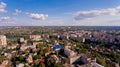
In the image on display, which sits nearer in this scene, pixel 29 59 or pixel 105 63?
pixel 105 63

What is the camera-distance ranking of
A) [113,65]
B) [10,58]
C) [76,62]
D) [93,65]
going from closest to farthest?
[93,65], [113,65], [76,62], [10,58]

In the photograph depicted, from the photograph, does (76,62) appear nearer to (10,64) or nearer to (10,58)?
(10,64)

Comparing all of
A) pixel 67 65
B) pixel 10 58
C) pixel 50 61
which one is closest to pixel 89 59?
pixel 67 65

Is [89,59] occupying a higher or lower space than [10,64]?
higher

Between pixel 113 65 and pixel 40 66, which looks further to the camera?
pixel 113 65

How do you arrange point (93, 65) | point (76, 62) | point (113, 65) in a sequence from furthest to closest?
1. point (76, 62)
2. point (113, 65)
3. point (93, 65)

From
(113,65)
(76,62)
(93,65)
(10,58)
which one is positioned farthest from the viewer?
(10,58)

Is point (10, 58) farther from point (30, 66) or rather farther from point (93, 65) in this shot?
point (93, 65)

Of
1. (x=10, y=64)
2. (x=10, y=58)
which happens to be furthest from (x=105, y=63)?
(x=10, y=58)

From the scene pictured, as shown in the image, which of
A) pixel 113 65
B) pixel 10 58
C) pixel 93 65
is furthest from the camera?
pixel 10 58
